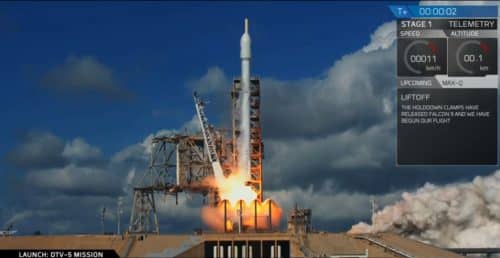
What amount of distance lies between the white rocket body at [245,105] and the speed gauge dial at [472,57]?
157 ft

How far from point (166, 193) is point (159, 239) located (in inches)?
1250

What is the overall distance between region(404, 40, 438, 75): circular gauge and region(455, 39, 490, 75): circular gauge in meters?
3.16

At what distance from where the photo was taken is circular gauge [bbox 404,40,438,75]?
121m

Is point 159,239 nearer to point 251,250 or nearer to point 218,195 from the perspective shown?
point 251,250

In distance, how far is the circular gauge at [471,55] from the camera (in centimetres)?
12206

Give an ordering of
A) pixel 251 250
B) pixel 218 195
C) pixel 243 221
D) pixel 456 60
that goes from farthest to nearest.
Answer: pixel 218 195, pixel 243 221, pixel 251 250, pixel 456 60

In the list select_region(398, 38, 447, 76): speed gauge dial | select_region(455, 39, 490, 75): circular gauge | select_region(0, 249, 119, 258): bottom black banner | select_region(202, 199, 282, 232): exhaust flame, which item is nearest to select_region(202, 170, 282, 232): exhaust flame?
select_region(202, 199, 282, 232): exhaust flame

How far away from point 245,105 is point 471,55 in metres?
49.0

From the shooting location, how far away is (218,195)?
547 feet

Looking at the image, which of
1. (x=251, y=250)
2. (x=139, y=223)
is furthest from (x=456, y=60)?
(x=139, y=223)

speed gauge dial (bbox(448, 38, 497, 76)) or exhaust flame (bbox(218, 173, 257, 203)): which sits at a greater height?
speed gauge dial (bbox(448, 38, 497, 76))

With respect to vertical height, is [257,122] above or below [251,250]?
above

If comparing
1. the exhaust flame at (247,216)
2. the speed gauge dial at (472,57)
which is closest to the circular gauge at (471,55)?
the speed gauge dial at (472,57)

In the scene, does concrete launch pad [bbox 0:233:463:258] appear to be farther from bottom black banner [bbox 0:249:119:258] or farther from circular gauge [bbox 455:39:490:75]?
circular gauge [bbox 455:39:490:75]
